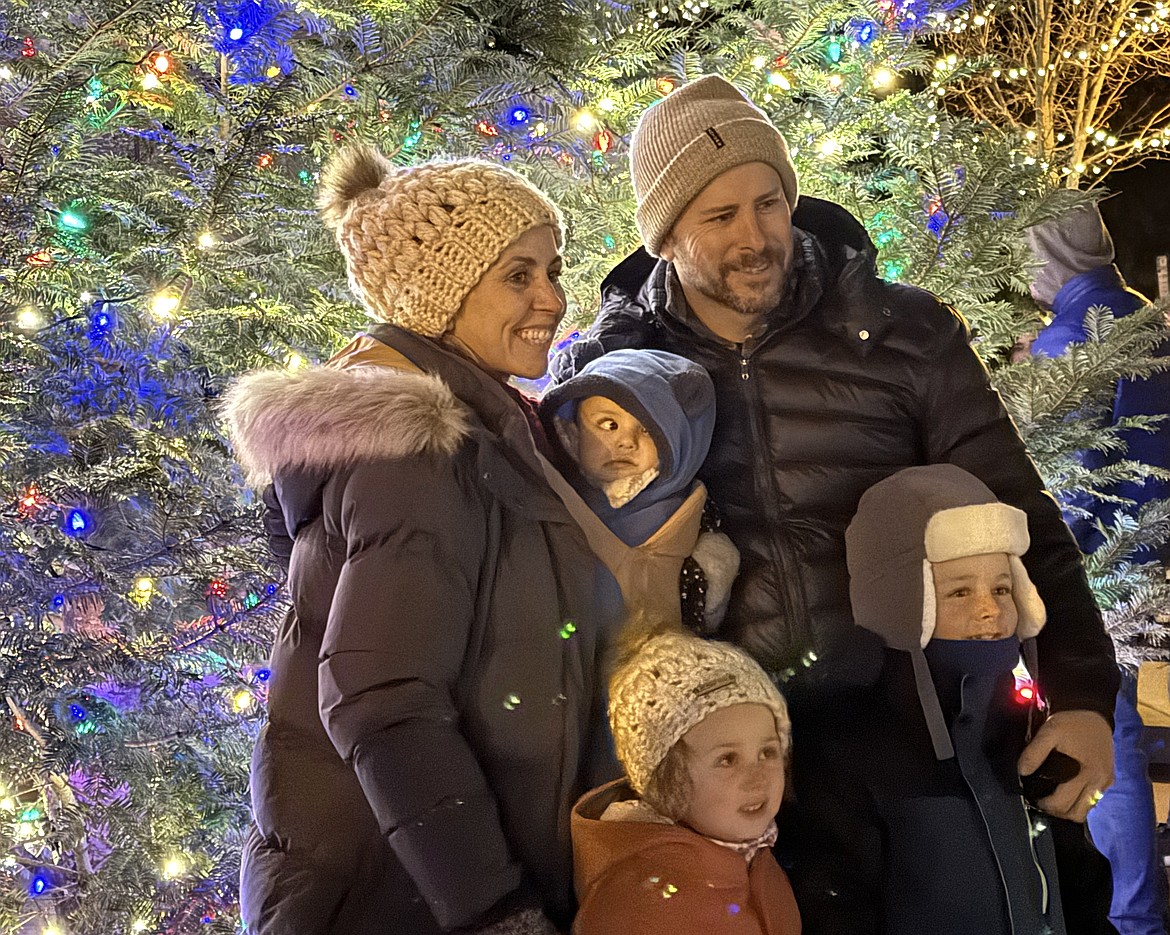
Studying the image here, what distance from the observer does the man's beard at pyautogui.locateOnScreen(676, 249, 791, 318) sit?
1.93m

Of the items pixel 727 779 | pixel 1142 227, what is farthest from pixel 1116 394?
pixel 1142 227

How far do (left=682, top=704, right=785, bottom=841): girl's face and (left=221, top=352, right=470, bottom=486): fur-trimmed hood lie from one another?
55cm

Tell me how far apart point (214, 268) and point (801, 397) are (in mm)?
1352

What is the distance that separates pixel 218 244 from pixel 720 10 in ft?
4.69

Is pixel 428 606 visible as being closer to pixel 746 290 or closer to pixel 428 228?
pixel 428 228

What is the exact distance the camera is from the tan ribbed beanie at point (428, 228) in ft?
5.61

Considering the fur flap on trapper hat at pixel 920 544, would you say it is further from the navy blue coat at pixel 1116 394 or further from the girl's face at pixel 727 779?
the navy blue coat at pixel 1116 394

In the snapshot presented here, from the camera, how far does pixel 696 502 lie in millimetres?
1873

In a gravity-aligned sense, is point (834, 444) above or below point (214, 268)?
below

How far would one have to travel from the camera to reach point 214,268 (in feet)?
8.42

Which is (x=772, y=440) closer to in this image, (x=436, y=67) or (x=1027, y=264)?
(x=436, y=67)

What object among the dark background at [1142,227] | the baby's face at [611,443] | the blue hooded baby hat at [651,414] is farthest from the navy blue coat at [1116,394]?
the dark background at [1142,227]

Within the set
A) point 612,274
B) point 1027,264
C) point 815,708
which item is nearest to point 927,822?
point 815,708

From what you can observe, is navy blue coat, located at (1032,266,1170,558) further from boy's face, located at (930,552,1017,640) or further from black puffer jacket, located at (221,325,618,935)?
black puffer jacket, located at (221,325,618,935)
